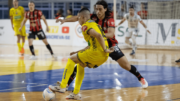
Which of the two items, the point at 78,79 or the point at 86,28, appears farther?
the point at 78,79

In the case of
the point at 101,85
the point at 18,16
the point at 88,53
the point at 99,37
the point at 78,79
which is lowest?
the point at 101,85

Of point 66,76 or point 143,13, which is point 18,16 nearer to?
point 143,13

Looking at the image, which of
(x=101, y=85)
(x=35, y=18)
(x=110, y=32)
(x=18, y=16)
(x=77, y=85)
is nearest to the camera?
(x=77, y=85)

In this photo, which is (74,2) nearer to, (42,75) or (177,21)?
(177,21)

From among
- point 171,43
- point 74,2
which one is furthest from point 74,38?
point 74,2

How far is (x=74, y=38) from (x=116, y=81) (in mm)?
9921

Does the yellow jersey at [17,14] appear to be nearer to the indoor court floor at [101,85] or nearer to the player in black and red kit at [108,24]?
the indoor court floor at [101,85]

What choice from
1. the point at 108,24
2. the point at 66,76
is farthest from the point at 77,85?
the point at 108,24

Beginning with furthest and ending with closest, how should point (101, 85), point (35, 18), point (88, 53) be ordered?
point (35, 18)
point (101, 85)
point (88, 53)

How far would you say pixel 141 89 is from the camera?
489 centimetres

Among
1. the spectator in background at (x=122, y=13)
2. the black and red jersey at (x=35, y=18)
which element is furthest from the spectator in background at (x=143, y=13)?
the black and red jersey at (x=35, y=18)

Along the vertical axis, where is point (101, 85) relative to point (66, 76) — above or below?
below

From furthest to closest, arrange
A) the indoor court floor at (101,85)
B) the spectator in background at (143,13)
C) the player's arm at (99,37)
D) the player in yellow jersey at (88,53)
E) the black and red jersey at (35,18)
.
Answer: the spectator in background at (143,13), the black and red jersey at (35,18), the indoor court floor at (101,85), the player in yellow jersey at (88,53), the player's arm at (99,37)

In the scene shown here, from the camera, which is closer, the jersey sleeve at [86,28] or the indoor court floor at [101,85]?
the jersey sleeve at [86,28]
